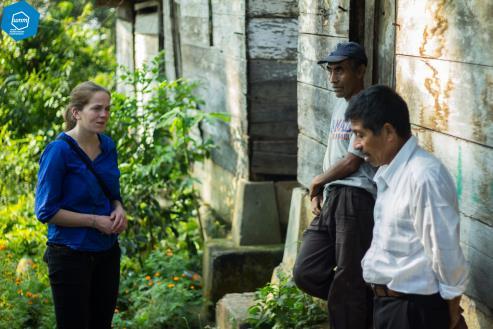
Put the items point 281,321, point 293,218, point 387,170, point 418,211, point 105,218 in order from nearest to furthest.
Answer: point 418,211 < point 387,170 < point 105,218 < point 281,321 < point 293,218

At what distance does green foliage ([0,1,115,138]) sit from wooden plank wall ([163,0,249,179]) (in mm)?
1004

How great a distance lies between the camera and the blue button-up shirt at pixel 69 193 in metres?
4.46

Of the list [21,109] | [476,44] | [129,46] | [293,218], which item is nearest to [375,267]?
[476,44]

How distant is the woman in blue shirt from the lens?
4.50 meters

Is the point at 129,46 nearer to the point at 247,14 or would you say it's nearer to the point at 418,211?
the point at 247,14

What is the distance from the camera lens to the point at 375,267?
340cm

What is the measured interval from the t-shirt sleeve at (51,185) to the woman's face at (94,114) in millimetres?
222

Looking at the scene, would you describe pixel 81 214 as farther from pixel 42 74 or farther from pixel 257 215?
pixel 42 74

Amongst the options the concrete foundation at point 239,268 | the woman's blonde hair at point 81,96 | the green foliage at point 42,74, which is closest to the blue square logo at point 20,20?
the woman's blonde hair at point 81,96

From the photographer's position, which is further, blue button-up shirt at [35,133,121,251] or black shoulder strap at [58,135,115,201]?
black shoulder strap at [58,135,115,201]

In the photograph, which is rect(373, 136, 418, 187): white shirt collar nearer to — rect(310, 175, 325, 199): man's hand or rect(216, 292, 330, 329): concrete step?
rect(310, 175, 325, 199): man's hand

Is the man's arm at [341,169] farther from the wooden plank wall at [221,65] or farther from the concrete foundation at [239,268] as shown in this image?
the wooden plank wall at [221,65]

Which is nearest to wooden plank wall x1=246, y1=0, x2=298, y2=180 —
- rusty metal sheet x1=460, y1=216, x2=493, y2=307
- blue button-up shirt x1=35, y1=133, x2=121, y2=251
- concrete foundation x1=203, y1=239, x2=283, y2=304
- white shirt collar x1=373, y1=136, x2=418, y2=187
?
concrete foundation x1=203, y1=239, x2=283, y2=304

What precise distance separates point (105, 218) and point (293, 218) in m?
1.78
